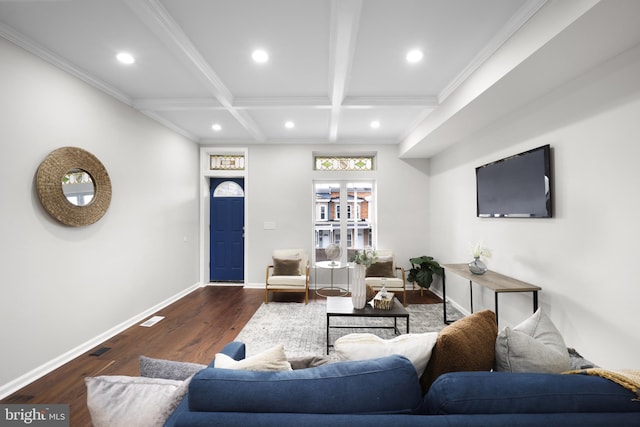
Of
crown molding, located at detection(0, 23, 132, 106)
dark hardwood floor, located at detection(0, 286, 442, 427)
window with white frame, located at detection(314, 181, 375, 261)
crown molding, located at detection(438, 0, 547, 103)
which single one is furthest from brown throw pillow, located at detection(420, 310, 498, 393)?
window with white frame, located at detection(314, 181, 375, 261)

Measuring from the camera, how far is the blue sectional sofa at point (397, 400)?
0.83 m

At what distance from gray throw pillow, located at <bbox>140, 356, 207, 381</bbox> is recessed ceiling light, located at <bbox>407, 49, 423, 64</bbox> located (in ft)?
8.98

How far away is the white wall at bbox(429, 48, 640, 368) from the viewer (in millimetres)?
1777

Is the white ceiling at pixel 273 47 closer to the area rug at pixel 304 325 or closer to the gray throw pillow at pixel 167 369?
the gray throw pillow at pixel 167 369

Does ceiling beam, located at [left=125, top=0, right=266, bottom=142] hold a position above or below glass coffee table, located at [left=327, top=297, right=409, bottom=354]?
above

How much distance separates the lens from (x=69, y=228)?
8.34 feet

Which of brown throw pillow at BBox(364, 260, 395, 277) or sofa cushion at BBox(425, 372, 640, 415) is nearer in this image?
sofa cushion at BBox(425, 372, 640, 415)

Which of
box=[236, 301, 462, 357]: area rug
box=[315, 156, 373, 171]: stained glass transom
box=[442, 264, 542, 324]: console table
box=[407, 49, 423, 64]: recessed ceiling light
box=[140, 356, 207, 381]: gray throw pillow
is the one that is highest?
box=[407, 49, 423, 64]: recessed ceiling light

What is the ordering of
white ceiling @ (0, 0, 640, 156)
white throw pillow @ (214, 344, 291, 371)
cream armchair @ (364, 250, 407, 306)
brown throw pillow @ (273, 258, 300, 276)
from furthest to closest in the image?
brown throw pillow @ (273, 258, 300, 276) < cream armchair @ (364, 250, 407, 306) < white ceiling @ (0, 0, 640, 156) < white throw pillow @ (214, 344, 291, 371)

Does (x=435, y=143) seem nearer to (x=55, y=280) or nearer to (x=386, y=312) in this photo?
(x=386, y=312)

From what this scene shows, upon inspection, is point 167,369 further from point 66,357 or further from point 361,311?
point 66,357

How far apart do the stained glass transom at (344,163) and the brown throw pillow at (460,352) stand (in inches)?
166

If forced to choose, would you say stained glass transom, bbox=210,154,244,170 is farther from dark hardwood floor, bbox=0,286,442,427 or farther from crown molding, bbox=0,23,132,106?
dark hardwood floor, bbox=0,286,442,427

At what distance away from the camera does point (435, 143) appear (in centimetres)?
407
